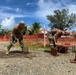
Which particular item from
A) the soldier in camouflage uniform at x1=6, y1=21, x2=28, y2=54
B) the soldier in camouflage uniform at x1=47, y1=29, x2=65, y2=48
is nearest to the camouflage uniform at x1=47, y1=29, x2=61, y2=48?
the soldier in camouflage uniform at x1=47, y1=29, x2=65, y2=48

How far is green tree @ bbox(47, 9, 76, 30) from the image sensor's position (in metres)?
65.4

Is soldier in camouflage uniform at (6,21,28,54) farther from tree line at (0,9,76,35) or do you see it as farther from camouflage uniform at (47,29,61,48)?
tree line at (0,9,76,35)

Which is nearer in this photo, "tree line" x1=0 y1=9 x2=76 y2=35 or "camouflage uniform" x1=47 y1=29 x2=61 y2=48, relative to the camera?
"camouflage uniform" x1=47 y1=29 x2=61 y2=48

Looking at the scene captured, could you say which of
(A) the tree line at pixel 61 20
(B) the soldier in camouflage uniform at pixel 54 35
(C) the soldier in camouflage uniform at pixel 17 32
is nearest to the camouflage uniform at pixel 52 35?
(B) the soldier in camouflage uniform at pixel 54 35

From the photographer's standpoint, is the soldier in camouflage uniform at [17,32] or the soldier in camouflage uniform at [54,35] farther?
the soldier in camouflage uniform at [54,35]

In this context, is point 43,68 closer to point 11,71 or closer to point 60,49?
point 11,71

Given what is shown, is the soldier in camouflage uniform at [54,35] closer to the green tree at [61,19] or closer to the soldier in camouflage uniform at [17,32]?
the soldier in camouflage uniform at [17,32]

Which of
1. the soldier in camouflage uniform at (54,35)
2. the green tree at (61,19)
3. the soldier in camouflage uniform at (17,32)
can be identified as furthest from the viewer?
the green tree at (61,19)

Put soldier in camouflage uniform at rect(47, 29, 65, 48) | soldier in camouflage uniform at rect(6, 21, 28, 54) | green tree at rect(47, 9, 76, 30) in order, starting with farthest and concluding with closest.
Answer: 1. green tree at rect(47, 9, 76, 30)
2. soldier in camouflage uniform at rect(47, 29, 65, 48)
3. soldier in camouflage uniform at rect(6, 21, 28, 54)

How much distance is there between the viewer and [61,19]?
215ft

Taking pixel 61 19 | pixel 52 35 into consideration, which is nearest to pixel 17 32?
pixel 52 35

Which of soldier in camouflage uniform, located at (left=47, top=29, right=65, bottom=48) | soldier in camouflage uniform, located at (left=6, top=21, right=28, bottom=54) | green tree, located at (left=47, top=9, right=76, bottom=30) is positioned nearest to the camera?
soldier in camouflage uniform, located at (left=6, top=21, right=28, bottom=54)

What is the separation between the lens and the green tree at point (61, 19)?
6544 centimetres

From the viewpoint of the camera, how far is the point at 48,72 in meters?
7.66
